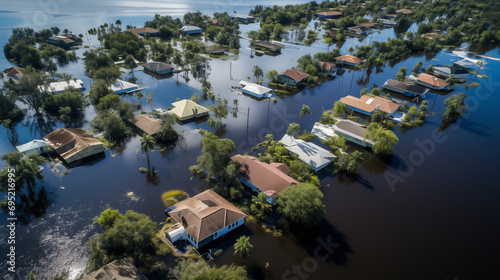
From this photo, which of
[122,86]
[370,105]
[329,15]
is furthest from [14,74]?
[329,15]

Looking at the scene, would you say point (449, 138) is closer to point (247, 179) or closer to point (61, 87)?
point (247, 179)

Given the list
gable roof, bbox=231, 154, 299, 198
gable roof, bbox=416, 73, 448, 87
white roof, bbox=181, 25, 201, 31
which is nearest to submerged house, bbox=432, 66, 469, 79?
gable roof, bbox=416, 73, 448, 87

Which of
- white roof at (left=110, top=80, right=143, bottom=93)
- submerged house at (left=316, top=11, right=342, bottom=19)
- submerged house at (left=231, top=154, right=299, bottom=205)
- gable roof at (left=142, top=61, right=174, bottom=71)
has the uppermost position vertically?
submerged house at (left=316, top=11, right=342, bottom=19)

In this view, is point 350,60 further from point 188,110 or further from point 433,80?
point 188,110

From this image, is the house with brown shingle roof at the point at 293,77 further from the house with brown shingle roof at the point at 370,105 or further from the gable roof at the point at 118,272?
the gable roof at the point at 118,272

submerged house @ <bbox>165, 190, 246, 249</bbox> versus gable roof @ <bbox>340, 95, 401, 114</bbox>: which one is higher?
gable roof @ <bbox>340, 95, 401, 114</bbox>

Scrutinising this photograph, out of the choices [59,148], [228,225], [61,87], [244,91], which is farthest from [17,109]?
[228,225]

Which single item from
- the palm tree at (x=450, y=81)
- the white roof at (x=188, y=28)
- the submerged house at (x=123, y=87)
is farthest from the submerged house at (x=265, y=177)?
the white roof at (x=188, y=28)

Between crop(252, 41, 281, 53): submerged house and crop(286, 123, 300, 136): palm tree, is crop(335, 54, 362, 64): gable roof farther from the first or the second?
crop(286, 123, 300, 136): palm tree
